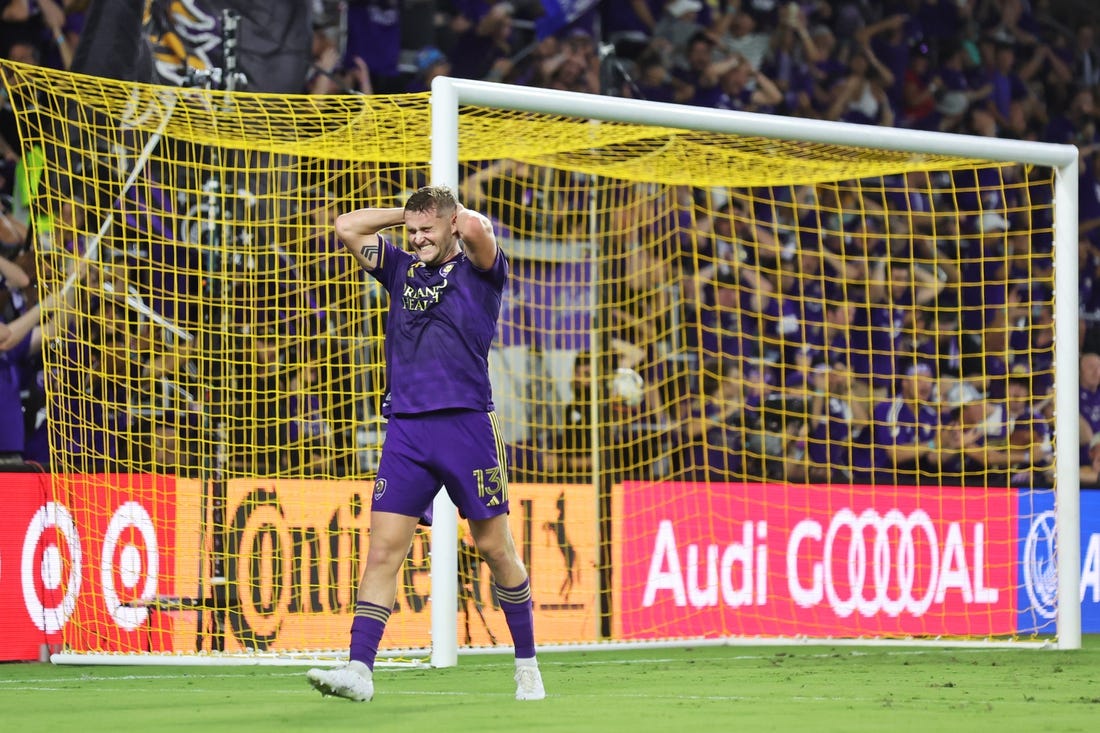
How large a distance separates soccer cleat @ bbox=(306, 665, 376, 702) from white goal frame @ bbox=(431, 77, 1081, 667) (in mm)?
3292

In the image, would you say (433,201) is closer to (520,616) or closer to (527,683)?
(520,616)

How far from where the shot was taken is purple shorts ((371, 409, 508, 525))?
5.96m

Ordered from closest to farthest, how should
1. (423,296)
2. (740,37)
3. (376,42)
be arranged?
(423,296) < (376,42) < (740,37)

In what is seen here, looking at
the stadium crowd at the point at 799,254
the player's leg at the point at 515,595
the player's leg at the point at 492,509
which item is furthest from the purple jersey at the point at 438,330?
the stadium crowd at the point at 799,254

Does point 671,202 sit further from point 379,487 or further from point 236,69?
point 379,487

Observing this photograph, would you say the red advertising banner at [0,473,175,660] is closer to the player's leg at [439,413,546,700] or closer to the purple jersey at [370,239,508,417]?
the purple jersey at [370,239,508,417]

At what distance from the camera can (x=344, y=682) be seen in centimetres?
558

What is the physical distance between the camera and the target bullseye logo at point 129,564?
8875 millimetres

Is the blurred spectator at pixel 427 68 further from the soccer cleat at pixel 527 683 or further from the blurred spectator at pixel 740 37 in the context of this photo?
the soccer cleat at pixel 527 683

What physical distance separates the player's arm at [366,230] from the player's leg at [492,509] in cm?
70

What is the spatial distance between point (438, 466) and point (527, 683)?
903mm

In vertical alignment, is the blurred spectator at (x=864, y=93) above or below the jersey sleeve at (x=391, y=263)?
above

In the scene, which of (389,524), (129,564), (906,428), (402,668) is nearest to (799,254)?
(906,428)

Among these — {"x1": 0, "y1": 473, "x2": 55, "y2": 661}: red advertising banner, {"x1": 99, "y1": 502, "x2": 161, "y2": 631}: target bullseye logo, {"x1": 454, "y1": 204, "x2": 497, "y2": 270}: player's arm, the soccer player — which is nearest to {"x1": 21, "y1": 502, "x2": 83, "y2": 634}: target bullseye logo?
{"x1": 0, "y1": 473, "x2": 55, "y2": 661}: red advertising banner
